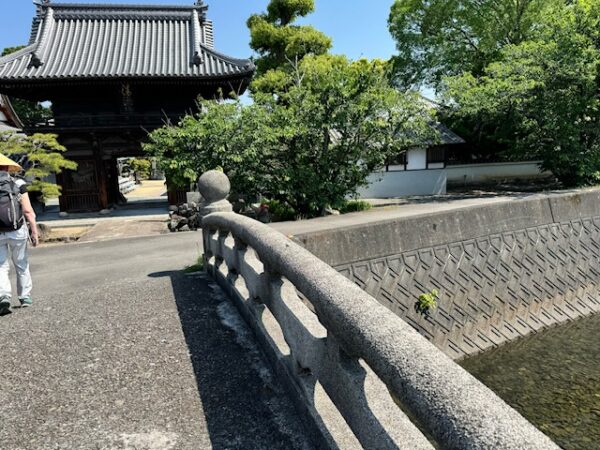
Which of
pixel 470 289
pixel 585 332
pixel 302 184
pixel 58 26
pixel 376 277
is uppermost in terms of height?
pixel 58 26

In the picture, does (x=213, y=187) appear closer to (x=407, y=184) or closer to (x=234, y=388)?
(x=234, y=388)

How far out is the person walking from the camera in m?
4.12

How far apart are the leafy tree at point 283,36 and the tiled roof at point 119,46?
280 cm

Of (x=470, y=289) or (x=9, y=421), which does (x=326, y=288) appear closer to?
(x=9, y=421)

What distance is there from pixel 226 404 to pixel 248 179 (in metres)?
8.78

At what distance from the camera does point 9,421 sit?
8.42 ft

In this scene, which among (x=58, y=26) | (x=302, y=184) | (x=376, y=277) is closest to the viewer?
(x=376, y=277)

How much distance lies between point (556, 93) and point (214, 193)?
14647mm

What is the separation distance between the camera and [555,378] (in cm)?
575

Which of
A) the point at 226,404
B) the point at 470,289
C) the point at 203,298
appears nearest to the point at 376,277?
the point at 470,289

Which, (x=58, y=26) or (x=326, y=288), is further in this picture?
(x=58, y=26)

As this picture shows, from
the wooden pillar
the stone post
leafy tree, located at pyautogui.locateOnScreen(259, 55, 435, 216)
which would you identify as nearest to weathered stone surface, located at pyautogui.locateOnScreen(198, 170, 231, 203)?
the stone post

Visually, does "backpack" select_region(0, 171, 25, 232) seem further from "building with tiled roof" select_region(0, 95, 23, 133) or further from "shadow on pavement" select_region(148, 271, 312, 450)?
"building with tiled roof" select_region(0, 95, 23, 133)

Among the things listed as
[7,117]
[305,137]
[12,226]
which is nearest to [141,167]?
[7,117]
